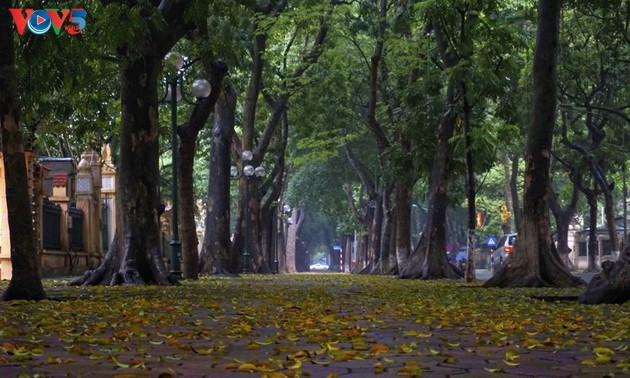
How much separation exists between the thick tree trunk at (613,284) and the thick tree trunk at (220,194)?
1734 cm

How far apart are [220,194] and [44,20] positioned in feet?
50.1

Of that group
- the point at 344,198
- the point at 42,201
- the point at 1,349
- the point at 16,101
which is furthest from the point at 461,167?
the point at 344,198

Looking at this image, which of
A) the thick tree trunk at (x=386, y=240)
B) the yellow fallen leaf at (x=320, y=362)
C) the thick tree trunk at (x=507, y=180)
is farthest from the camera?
the thick tree trunk at (x=507, y=180)

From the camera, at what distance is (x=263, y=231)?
45156mm

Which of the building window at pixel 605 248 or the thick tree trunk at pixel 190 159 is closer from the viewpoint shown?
the thick tree trunk at pixel 190 159

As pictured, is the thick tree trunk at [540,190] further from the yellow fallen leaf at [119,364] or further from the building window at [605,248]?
the building window at [605,248]

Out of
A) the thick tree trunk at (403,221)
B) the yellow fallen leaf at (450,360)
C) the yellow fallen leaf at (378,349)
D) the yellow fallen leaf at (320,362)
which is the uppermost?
the thick tree trunk at (403,221)

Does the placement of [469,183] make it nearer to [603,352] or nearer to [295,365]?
[603,352]

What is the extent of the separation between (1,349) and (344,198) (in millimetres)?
50398

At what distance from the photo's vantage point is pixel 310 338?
26.1ft

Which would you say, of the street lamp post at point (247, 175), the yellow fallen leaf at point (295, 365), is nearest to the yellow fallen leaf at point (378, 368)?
the yellow fallen leaf at point (295, 365)

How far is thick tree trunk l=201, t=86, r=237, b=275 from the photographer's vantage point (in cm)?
2939

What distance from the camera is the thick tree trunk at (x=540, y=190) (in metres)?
18.6

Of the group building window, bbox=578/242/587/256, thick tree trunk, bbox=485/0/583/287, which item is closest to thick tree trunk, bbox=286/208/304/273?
building window, bbox=578/242/587/256
